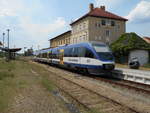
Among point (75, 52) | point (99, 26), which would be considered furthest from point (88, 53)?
point (99, 26)

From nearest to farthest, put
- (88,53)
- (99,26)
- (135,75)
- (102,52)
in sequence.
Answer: (135,75), (102,52), (88,53), (99,26)

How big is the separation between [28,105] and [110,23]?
41983 millimetres

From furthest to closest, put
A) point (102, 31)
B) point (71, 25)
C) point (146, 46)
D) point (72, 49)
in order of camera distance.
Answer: point (71, 25)
point (102, 31)
point (146, 46)
point (72, 49)

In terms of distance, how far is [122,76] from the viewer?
1555 cm

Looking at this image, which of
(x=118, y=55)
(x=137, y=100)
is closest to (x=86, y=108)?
(x=137, y=100)

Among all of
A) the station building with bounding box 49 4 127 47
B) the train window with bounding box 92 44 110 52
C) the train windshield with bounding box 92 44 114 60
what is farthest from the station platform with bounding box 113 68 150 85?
the station building with bounding box 49 4 127 47

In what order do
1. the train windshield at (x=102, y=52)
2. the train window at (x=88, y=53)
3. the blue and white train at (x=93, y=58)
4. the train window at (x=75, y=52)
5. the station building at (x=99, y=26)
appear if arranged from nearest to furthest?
the blue and white train at (x=93, y=58)
the train windshield at (x=102, y=52)
the train window at (x=88, y=53)
the train window at (x=75, y=52)
the station building at (x=99, y=26)

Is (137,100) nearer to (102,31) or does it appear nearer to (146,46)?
(146,46)

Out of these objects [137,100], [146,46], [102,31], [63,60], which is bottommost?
[137,100]

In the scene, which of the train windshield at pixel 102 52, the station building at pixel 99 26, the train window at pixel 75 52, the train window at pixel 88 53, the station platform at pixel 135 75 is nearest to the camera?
the station platform at pixel 135 75

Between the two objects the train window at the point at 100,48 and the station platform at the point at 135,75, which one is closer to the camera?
the station platform at the point at 135,75

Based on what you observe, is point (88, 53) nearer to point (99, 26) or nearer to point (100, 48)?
point (100, 48)

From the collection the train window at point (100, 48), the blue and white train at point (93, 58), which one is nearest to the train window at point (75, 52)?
the blue and white train at point (93, 58)

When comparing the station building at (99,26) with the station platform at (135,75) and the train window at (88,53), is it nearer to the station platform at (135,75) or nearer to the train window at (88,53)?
Result: the train window at (88,53)
